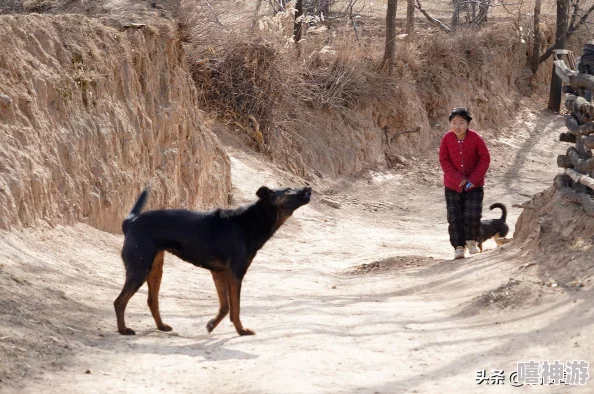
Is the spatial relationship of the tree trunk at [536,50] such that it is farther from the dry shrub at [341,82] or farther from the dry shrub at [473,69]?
the dry shrub at [341,82]

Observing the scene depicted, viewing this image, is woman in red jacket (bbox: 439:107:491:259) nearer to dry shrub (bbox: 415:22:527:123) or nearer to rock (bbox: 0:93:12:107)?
rock (bbox: 0:93:12:107)

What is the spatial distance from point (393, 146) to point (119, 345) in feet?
52.9

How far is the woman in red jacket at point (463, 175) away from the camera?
10.6 meters

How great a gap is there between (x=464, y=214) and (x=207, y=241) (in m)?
4.98

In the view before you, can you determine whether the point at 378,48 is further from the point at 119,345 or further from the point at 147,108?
the point at 119,345

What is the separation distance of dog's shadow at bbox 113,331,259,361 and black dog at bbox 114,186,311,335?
0.73 feet

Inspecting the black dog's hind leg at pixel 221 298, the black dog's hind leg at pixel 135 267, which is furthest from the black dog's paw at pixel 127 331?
the black dog's hind leg at pixel 221 298

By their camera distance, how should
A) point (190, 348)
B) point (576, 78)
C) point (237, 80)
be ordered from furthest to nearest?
point (237, 80)
point (576, 78)
point (190, 348)

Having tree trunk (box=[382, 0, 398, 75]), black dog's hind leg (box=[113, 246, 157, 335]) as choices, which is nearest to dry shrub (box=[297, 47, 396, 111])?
tree trunk (box=[382, 0, 398, 75])

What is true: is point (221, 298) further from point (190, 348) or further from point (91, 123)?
point (91, 123)

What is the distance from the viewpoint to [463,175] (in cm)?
1075

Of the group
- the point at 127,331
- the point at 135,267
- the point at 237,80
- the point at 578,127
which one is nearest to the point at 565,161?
the point at 578,127

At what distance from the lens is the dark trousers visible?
1080 centimetres

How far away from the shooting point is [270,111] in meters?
18.5
